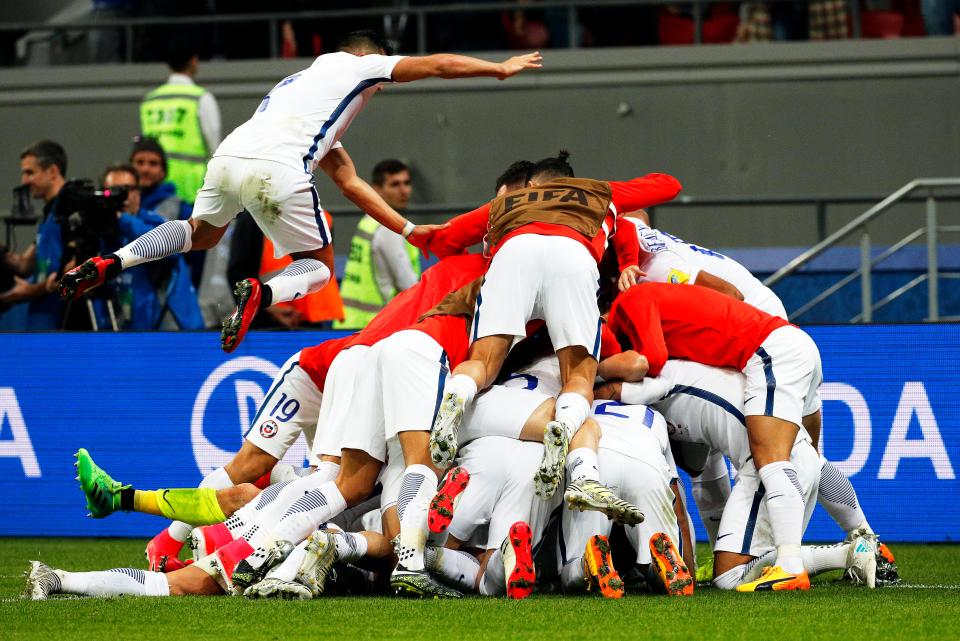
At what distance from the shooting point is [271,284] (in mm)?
7301

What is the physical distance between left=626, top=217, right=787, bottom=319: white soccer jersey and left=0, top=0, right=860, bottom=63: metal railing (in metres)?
6.51

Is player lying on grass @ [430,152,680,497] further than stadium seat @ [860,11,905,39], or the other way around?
stadium seat @ [860,11,905,39]

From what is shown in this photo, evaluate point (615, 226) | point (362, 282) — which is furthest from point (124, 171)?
point (615, 226)

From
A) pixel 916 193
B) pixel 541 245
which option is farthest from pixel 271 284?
pixel 916 193

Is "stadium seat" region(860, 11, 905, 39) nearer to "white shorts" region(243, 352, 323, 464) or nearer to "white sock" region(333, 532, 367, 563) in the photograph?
"white shorts" region(243, 352, 323, 464)

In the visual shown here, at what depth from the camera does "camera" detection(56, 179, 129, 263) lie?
9.72m

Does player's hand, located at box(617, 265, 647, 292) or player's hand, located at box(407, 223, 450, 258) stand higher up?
player's hand, located at box(407, 223, 450, 258)

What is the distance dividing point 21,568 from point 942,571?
4.64 metres

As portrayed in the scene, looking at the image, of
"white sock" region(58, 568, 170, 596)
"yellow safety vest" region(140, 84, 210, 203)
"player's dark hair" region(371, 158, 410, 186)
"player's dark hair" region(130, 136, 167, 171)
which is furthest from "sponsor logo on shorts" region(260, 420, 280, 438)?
"yellow safety vest" region(140, 84, 210, 203)

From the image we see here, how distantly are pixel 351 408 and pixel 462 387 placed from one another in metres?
0.61

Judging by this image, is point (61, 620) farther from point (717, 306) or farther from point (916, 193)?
point (916, 193)

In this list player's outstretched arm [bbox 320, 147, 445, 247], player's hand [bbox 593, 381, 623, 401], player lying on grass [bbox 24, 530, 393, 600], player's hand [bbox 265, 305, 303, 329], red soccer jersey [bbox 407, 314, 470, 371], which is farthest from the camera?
player's hand [bbox 265, 305, 303, 329]

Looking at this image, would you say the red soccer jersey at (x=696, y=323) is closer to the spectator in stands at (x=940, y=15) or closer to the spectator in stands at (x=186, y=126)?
the spectator in stands at (x=186, y=126)

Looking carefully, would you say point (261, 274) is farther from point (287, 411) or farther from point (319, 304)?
point (287, 411)
